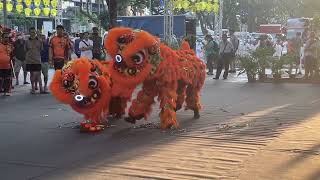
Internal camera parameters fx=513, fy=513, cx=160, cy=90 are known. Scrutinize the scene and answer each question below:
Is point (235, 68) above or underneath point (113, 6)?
underneath

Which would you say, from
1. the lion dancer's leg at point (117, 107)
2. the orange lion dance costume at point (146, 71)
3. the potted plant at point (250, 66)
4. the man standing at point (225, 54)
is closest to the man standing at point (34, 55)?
A: the lion dancer's leg at point (117, 107)

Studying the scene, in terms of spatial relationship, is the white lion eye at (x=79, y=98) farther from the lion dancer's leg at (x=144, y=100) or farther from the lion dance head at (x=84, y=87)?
the lion dancer's leg at (x=144, y=100)

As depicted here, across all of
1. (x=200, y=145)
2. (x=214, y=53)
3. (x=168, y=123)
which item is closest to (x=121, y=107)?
(x=168, y=123)

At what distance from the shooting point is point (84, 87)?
24.5 ft

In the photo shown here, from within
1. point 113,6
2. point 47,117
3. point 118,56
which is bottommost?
point 47,117

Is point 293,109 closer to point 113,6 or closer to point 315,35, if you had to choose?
point 315,35

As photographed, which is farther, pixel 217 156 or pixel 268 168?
pixel 217 156

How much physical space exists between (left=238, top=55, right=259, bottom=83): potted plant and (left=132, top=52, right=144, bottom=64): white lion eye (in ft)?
27.4

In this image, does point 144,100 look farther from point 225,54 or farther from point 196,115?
point 225,54

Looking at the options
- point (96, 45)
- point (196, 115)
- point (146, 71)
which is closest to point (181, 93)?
point (196, 115)

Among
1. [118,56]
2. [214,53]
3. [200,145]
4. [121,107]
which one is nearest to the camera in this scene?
[200,145]

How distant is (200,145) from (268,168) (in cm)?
130

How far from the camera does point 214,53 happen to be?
19047 mm

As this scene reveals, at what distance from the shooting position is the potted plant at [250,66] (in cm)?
1516
